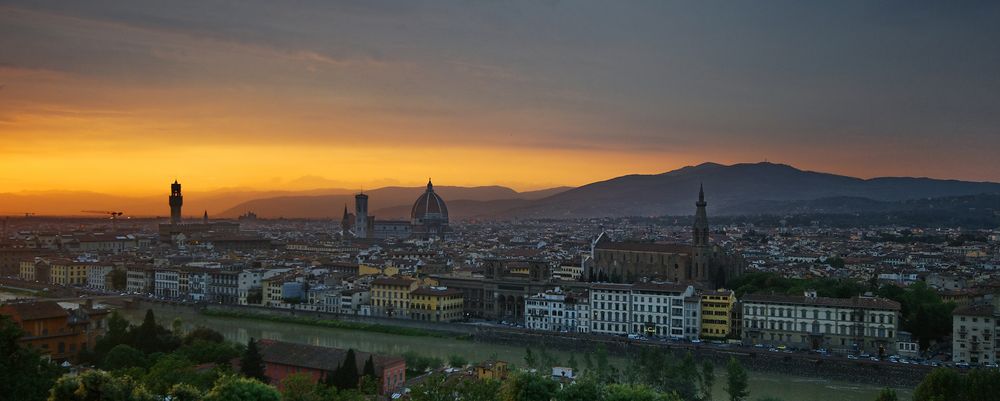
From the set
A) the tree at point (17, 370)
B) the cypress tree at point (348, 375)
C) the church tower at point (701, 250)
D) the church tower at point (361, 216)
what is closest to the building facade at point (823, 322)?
the church tower at point (701, 250)

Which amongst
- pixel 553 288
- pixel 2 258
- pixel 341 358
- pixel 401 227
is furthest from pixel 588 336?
pixel 401 227

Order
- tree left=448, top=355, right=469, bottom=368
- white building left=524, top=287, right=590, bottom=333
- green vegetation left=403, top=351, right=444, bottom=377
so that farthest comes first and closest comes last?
white building left=524, top=287, right=590, bottom=333, tree left=448, top=355, right=469, bottom=368, green vegetation left=403, top=351, right=444, bottom=377

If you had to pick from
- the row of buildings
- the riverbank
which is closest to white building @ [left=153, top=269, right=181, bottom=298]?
the riverbank

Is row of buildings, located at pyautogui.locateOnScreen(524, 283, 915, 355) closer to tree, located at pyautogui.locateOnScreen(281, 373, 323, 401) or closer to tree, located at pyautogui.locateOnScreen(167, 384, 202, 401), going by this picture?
tree, located at pyautogui.locateOnScreen(281, 373, 323, 401)

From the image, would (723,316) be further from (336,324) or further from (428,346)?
(336,324)

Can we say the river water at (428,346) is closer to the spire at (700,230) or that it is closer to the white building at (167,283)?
the white building at (167,283)

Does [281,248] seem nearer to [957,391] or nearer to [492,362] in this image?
[492,362]
